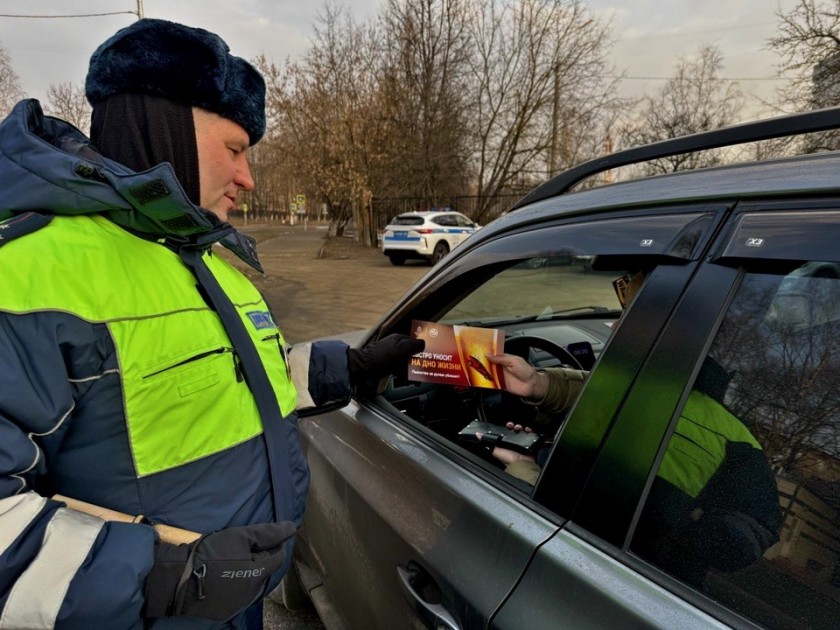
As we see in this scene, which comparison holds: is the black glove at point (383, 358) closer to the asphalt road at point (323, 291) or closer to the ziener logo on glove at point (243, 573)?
the ziener logo on glove at point (243, 573)

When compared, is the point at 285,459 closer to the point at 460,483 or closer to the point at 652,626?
the point at 460,483

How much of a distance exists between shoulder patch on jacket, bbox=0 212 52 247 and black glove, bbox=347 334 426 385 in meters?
0.99

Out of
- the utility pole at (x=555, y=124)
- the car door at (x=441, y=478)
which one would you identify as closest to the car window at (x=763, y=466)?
the car door at (x=441, y=478)

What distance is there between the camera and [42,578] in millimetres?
775

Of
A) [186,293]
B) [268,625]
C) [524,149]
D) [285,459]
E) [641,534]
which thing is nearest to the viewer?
[641,534]

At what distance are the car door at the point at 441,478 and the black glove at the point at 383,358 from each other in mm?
84

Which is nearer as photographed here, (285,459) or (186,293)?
(186,293)

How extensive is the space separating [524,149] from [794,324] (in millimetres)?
23492

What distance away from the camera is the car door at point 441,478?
0.98 m

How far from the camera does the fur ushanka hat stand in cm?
109

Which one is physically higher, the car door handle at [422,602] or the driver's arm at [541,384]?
the driver's arm at [541,384]

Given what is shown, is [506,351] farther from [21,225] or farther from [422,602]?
[21,225]

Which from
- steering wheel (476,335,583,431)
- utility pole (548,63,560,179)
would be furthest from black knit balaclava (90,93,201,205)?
utility pole (548,63,560,179)

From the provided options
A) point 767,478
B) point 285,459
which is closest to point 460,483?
point 285,459
